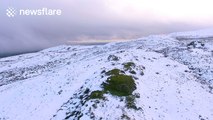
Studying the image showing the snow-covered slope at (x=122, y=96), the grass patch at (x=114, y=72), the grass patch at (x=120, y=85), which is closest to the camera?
the snow-covered slope at (x=122, y=96)

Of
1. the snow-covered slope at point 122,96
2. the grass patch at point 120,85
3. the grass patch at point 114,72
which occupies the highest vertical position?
the grass patch at point 114,72

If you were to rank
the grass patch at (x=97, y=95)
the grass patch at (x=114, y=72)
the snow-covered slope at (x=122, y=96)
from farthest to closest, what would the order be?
the grass patch at (x=114, y=72), the grass patch at (x=97, y=95), the snow-covered slope at (x=122, y=96)

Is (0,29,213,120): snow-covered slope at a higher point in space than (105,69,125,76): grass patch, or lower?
lower

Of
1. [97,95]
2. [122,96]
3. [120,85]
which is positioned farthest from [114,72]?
[97,95]

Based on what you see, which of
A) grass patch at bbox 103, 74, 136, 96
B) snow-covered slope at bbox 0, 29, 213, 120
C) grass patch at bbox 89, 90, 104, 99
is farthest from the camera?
grass patch at bbox 103, 74, 136, 96

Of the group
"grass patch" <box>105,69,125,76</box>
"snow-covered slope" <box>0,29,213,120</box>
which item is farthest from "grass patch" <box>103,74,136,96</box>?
"grass patch" <box>105,69,125,76</box>

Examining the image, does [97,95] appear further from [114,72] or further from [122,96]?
[114,72]

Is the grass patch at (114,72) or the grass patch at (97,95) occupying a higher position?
the grass patch at (114,72)

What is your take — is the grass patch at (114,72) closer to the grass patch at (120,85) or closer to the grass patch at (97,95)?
the grass patch at (120,85)

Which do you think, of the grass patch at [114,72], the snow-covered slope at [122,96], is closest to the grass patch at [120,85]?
the snow-covered slope at [122,96]

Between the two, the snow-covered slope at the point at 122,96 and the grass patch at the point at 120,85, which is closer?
the snow-covered slope at the point at 122,96

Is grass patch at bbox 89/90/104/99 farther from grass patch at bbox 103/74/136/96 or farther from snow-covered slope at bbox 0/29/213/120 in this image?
grass patch at bbox 103/74/136/96

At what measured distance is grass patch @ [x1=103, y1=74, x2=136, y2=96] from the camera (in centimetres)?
3118

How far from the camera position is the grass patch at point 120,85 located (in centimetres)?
3118
